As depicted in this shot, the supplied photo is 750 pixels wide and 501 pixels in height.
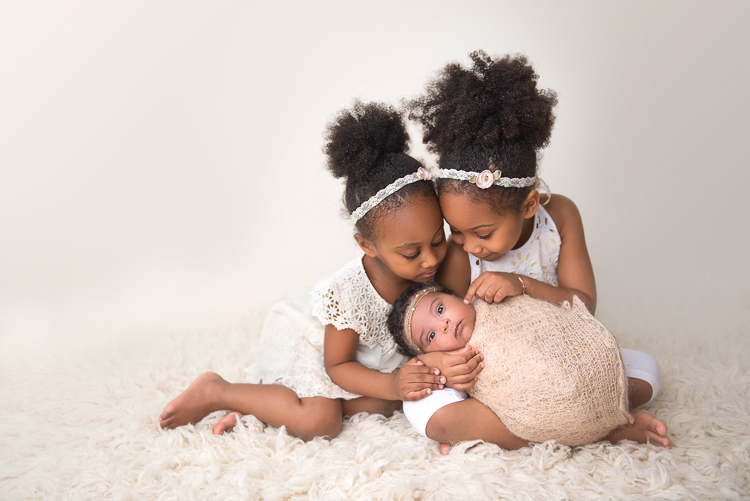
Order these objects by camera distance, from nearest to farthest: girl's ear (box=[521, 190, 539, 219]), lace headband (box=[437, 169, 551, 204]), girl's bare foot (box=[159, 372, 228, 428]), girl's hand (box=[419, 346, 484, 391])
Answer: girl's hand (box=[419, 346, 484, 391]), lace headband (box=[437, 169, 551, 204]), girl's ear (box=[521, 190, 539, 219]), girl's bare foot (box=[159, 372, 228, 428])

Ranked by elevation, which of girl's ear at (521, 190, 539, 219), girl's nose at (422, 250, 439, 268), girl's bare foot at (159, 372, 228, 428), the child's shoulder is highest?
girl's ear at (521, 190, 539, 219)

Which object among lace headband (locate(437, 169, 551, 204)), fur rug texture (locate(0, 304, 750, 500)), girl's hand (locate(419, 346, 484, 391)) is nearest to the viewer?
fur rug texture (locate(0, 304, 750, 500))

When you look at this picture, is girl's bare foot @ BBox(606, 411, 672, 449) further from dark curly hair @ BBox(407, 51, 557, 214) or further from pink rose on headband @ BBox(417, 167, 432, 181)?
pink rose on headband @ BBox(417, 167, 432, 181)

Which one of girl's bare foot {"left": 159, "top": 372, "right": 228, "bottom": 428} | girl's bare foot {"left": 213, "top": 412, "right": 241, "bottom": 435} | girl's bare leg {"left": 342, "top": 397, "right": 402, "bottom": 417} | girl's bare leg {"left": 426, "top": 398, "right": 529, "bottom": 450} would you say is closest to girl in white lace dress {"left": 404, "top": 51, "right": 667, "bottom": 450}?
girl's bare leg {"left": 426, "top": 398, "right": 529, "bottom": 450}

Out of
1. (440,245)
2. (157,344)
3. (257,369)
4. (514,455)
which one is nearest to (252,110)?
(157,344)

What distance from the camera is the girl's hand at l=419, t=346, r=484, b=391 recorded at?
1.63 m

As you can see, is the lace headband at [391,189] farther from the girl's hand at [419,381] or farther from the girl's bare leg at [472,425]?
the girl's bare leg at [472,425]

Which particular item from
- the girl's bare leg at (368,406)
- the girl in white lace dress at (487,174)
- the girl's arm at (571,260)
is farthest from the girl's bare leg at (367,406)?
the girl's arm at (571,260)

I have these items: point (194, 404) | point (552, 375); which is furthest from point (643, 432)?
point (194, 404)

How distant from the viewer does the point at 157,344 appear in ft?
8.79

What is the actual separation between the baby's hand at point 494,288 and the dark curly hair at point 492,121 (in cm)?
21

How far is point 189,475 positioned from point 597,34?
9.30ft

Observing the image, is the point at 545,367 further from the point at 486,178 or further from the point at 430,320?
the point at 486,178

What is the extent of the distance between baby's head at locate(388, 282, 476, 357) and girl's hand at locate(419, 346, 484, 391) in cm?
6
